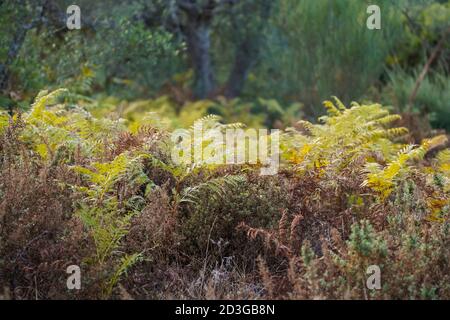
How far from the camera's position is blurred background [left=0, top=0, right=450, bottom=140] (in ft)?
24.2

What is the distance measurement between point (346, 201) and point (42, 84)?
399 cm

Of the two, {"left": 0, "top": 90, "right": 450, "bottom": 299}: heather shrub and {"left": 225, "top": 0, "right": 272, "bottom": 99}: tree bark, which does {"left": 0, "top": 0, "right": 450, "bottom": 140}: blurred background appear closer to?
{"left": 225, "top": 0, "right": 272, "bottom": 99}: tree bark

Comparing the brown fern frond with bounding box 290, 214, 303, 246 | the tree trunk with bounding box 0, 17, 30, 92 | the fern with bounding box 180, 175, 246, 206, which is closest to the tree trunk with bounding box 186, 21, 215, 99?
the tree trunk with bounding box 0, 17, 30, 92

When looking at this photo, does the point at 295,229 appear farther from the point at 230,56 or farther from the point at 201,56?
the point at 230,56

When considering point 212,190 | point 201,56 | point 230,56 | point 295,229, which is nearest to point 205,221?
point 212,190

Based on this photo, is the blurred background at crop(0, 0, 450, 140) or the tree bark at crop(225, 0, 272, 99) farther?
the tree bark at crop(225, 0, 272, 99)

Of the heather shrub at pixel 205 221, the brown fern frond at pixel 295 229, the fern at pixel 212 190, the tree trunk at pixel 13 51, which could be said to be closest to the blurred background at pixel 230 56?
the tree trunk at pixel 13 51

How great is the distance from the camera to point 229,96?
11742 millimetres

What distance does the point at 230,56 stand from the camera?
12156 millimetres

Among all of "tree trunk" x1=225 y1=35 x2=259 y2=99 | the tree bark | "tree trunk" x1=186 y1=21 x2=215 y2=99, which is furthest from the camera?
"tree trunk" x1=225 y1=35 x2=259 y2=99

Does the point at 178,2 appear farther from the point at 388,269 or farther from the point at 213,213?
the point at 388,269

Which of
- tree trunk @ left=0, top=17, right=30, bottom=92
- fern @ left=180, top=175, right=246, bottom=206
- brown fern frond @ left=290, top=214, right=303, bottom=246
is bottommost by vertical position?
brown fern frond @ left=290, top=214, right=303, bottom=246

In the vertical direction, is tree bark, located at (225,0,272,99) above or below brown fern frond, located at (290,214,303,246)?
above
